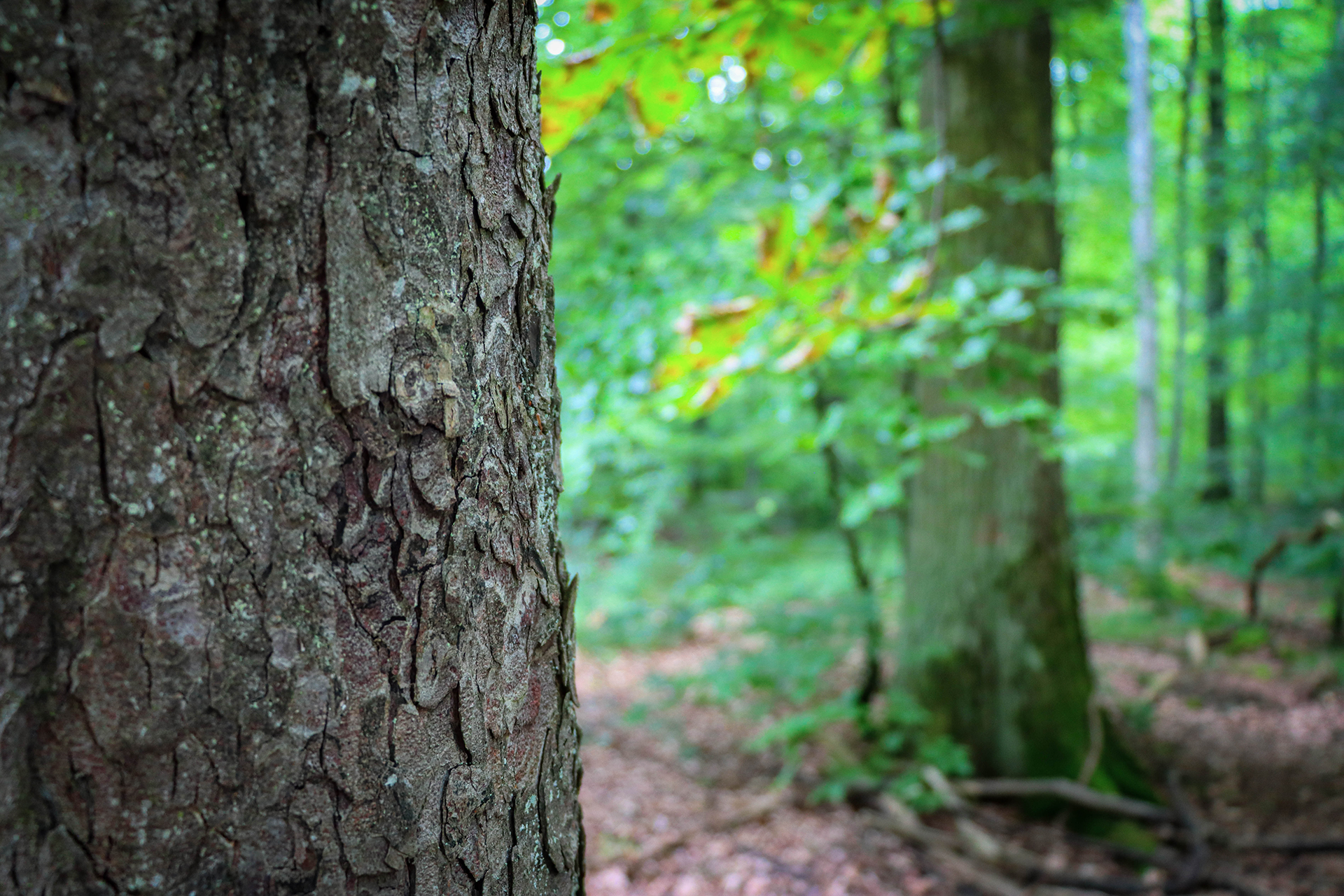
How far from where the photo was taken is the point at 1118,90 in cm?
1127

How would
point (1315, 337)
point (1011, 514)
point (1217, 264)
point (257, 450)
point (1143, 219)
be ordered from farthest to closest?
point (1217, 264), point (1143, 219), point (1315, 337), point (1011, 514), point (257, 450)

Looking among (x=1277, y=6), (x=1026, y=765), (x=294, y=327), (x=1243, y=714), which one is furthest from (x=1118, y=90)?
(x=294, y=327)

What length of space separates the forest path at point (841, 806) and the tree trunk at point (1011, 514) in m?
0.55

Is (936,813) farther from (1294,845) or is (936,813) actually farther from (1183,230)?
(1183,230)

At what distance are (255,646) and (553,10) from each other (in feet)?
7.66

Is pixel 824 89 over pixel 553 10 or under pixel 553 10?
over

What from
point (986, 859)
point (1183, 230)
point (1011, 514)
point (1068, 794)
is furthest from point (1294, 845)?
point (1183, 230)

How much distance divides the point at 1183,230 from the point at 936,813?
9.15m

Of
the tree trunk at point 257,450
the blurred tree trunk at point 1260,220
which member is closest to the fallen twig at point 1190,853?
the tree trunk at point 257,450

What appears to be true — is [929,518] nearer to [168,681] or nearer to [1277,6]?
[168,681]

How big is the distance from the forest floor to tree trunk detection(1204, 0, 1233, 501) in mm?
3477

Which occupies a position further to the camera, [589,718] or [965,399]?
[589,718]

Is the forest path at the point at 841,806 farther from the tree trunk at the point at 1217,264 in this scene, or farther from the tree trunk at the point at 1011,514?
the tree trunk at the point at 1217,264

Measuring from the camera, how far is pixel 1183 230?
9867mm
